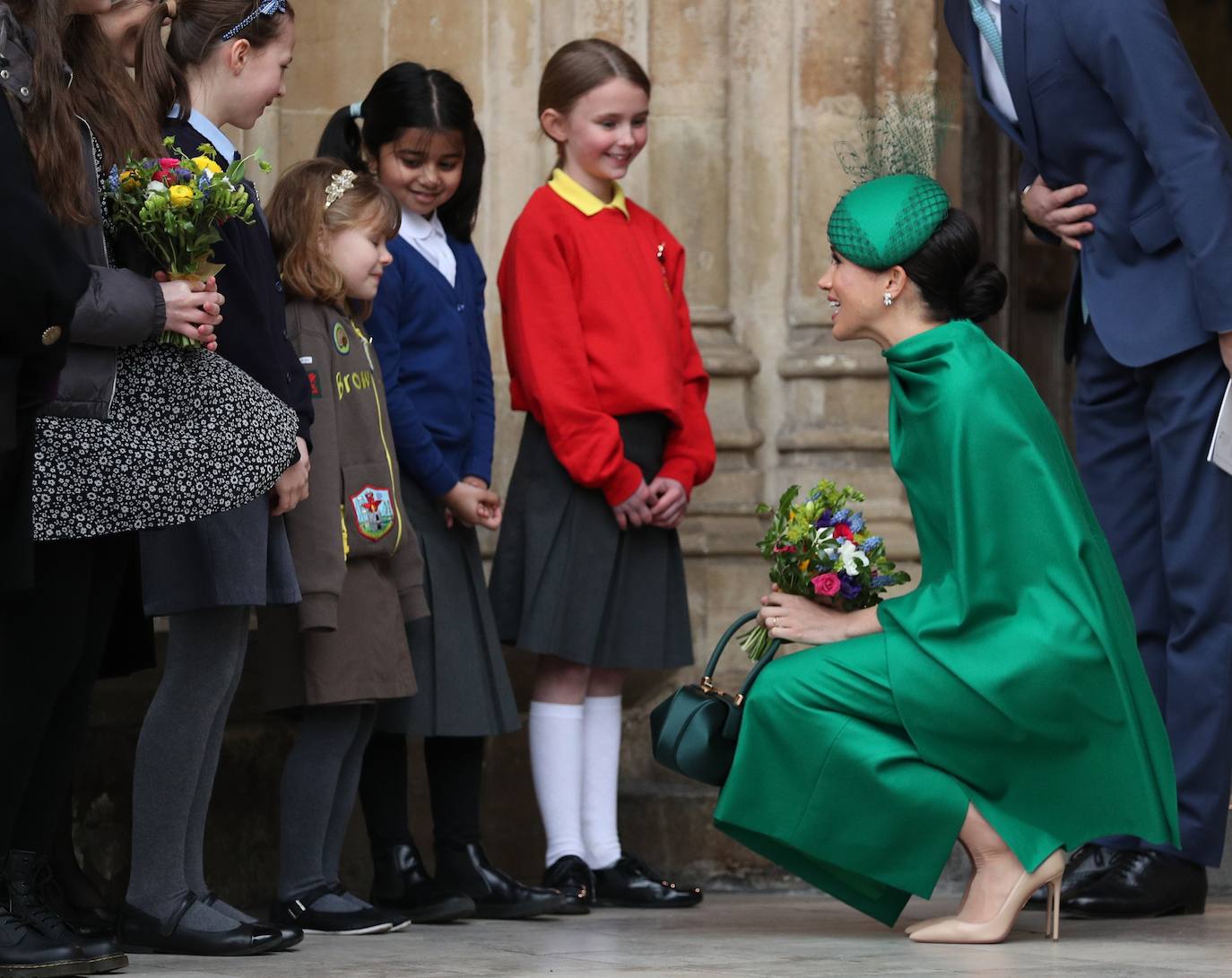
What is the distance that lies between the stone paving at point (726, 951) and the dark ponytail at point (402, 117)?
1.67 m

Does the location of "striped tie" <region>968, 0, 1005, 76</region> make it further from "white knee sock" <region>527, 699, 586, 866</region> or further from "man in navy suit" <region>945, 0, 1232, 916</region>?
"white knee sock" <region>527, 699, 586, 866</region>

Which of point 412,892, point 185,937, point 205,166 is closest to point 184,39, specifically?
point 205,166

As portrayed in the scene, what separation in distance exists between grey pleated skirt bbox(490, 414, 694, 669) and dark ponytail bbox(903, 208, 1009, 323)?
1.03m

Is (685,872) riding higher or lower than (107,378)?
lower

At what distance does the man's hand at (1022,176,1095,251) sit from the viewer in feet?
15.5

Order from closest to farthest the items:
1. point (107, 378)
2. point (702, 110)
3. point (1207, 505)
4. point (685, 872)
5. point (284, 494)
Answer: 1. point (107, 378)
2. point (284, 494)
3. point (1207, 505)
4. point (685, 872)
5. point (702, 110)

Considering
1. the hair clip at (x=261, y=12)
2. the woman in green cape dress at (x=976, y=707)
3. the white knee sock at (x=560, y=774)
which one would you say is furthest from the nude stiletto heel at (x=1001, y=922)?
the hair clip at (x=261, y=12)

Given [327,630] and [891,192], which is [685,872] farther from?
[891,192]

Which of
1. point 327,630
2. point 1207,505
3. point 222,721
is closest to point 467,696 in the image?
point 327,630

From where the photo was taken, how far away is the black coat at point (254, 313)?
12.7 feet

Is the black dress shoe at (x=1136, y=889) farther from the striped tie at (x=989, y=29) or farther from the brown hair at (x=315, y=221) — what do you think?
the brown hair at (x=315, y=221)

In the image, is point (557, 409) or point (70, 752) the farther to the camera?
point (557, 409)

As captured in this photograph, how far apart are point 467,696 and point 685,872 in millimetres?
1040

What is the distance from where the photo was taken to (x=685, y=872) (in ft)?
17.9
